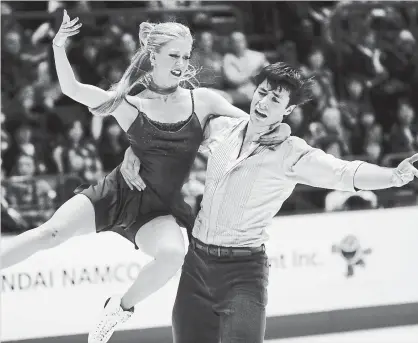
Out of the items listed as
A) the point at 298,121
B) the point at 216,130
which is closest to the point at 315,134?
the point at 298,121

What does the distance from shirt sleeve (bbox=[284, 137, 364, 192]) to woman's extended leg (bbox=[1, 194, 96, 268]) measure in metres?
0.91

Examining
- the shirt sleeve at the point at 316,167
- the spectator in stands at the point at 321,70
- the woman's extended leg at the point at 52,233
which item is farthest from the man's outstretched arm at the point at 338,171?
the spectator in stands at the point at 321,70

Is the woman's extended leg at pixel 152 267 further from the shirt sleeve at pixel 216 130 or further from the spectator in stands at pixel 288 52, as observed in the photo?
the spectator in stands at pixel 288 52

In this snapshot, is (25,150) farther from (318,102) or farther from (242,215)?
(242,215)

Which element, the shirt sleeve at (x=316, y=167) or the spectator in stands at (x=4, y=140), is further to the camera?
the spectator in stands at (x=4, y=140)

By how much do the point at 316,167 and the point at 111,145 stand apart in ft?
10.6

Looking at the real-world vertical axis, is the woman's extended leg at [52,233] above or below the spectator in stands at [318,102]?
above

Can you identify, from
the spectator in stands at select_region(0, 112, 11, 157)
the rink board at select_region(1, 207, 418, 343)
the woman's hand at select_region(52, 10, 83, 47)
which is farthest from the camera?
the spectator in stands at select_region(0, 112, 11, 157)

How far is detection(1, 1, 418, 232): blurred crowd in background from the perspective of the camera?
607 centimetres

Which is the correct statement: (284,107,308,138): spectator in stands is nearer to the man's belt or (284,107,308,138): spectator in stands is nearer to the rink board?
the rink board

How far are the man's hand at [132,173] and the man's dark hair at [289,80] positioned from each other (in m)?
0.70

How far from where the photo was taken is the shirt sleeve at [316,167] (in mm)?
3217

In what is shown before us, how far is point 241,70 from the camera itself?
23.2 ft

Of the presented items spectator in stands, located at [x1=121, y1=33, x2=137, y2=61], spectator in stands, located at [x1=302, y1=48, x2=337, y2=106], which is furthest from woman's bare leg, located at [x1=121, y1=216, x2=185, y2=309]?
spectator in stands, located at [x1=302, y1=48, x2=337, y2=106]
